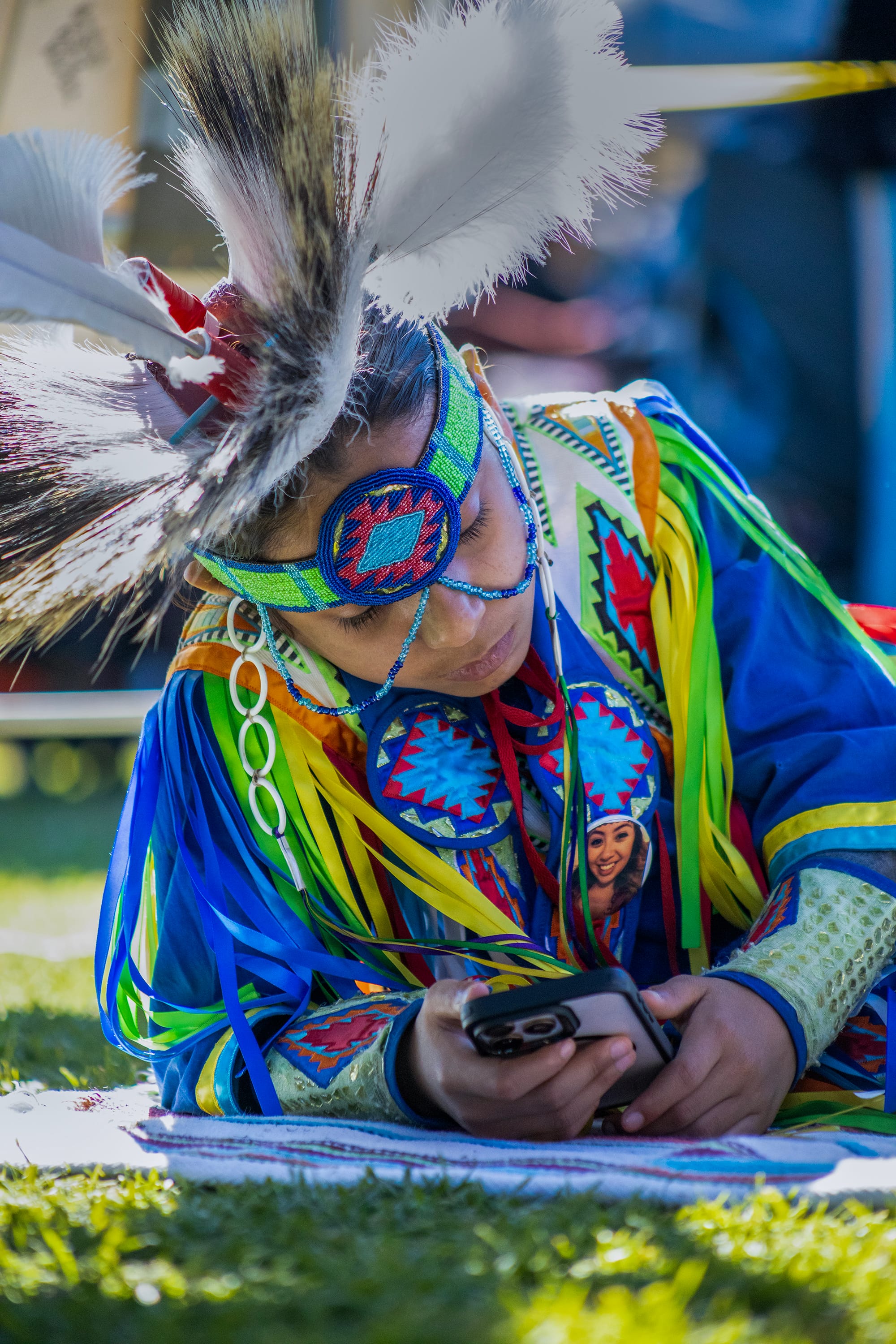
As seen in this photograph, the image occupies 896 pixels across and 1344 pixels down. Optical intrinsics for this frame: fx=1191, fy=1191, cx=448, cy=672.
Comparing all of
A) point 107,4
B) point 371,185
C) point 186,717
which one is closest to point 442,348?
point 371,185

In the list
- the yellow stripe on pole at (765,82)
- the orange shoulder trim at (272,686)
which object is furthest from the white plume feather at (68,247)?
the yellow stripe on pole at (765,82)

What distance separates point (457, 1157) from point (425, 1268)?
1.15ft

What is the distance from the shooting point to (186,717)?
5.43 feet

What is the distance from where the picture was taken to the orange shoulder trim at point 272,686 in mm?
1648

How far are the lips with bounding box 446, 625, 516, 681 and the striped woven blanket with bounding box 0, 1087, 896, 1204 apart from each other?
0.55 meters

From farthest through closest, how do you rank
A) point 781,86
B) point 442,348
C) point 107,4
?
1. point 107,4
2. point 781,86
3. point 442,348

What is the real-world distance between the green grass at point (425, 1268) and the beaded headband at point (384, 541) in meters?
0.66

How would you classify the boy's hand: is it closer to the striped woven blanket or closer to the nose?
the striped woven blanket

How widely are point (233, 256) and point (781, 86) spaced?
3.90 meters

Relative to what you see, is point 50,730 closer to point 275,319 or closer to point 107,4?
point 107,4

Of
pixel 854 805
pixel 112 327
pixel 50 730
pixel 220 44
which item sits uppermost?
pixel 220 44

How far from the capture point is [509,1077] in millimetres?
1249

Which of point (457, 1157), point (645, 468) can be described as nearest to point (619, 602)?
point (645, 468)

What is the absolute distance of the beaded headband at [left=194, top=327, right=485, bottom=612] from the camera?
138cm
